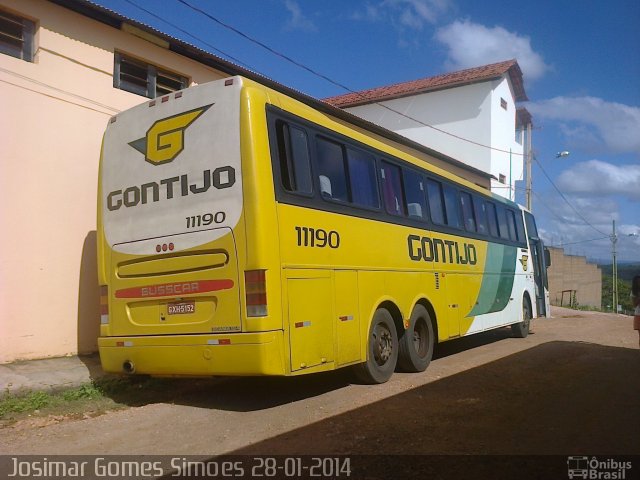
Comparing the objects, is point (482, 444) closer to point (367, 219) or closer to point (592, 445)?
point (592, 445)

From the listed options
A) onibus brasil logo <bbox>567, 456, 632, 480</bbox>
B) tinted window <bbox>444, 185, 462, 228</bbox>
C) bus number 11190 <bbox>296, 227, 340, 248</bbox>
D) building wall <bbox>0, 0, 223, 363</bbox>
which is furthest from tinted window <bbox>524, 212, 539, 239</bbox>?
onibus brasil logo <bbox>567, 456, 632, 480</bbox>

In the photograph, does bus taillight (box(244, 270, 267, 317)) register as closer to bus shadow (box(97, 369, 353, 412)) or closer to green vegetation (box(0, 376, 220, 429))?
bus shadow (box(97, 369, 353, 412))

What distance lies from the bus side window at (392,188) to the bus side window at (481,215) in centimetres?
341

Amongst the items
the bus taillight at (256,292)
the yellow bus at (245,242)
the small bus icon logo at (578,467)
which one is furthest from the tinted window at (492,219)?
the small bus icon logo at (578,467)

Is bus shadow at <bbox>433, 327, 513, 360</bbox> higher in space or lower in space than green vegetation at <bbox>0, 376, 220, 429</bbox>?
lower

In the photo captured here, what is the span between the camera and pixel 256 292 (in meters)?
5.46

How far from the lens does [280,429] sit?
5234 mm

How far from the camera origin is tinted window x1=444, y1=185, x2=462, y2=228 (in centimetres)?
984

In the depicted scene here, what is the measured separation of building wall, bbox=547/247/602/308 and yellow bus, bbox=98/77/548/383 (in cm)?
3697

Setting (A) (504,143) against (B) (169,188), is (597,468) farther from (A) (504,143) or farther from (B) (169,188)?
(A) (504,143)

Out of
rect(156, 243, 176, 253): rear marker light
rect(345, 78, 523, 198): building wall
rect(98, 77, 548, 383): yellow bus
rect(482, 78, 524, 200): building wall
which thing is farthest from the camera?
rect(482, 78, 524, 200): building wall

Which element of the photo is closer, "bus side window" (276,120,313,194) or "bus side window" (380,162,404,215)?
"bus side window" (276,120,313,194)

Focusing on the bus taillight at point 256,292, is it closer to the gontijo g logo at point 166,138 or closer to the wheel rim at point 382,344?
the gontijo g logo at point 166,138

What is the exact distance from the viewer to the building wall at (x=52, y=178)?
304 inches
